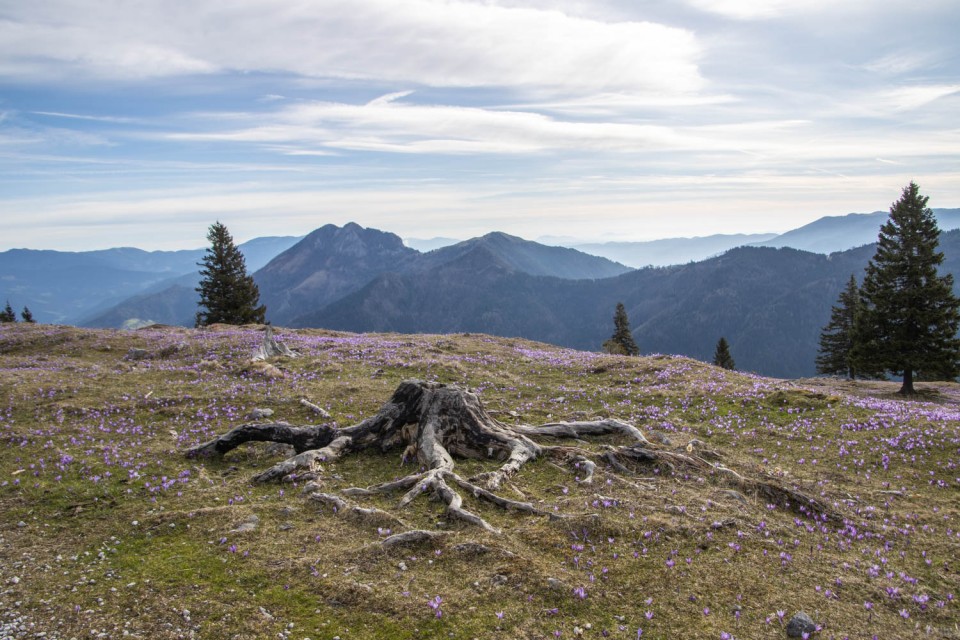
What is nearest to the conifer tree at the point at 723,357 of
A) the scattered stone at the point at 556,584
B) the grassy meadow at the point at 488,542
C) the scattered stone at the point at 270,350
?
the grassy meadow at the point at 488,542

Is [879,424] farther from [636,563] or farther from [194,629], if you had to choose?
[194,629]

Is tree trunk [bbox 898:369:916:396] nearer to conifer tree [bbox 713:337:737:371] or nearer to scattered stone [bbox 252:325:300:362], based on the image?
conifer tree [bbox 713:337:737:371]

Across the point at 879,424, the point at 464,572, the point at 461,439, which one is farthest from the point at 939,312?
the point at 464,572

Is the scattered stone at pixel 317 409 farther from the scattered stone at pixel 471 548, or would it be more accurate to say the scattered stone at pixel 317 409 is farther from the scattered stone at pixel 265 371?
the scattered stone at pixel 471 548

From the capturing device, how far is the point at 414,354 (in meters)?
34.0

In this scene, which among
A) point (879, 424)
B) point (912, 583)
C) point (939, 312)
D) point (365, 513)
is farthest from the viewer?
point (939, 312)

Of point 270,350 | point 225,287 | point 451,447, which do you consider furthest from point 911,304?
point 225,287

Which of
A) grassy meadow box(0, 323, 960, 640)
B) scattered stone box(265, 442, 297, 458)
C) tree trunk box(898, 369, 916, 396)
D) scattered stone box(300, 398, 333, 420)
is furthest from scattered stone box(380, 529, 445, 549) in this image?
tree trunk box(898, 369, 916, 396)

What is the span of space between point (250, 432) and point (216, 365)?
16.2 metres

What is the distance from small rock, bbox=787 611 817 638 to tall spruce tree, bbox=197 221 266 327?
69192mm

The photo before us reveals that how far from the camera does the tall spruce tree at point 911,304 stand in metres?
36.8

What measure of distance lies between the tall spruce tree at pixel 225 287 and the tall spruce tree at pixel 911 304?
65824 mm

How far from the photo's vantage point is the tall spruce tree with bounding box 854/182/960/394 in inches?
1449

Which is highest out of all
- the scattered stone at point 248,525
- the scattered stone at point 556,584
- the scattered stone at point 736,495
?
the scattered stone at point 736,495
